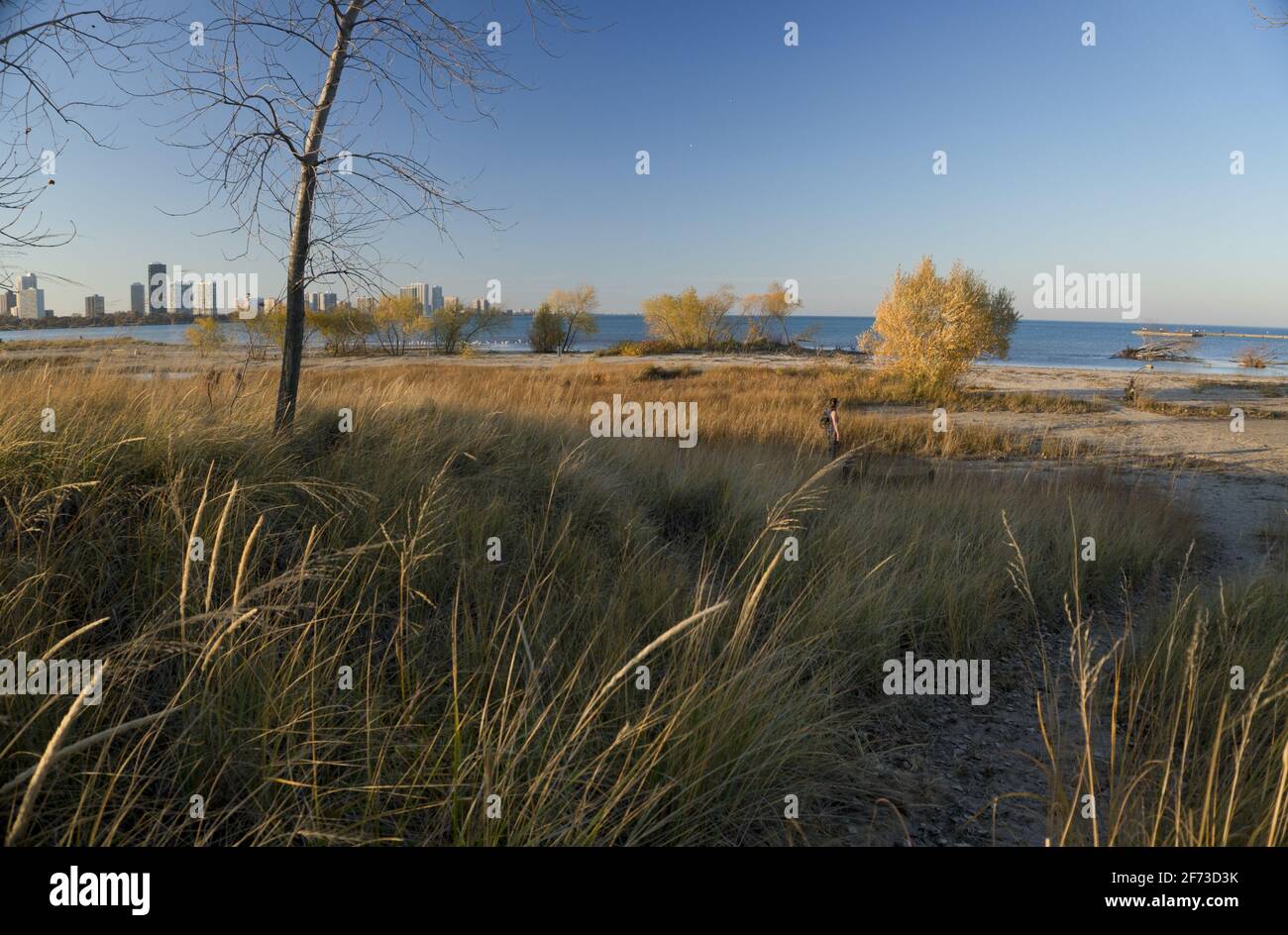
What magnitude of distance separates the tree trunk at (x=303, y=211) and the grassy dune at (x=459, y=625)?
1.28 feet

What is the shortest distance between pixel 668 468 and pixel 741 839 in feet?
15.5

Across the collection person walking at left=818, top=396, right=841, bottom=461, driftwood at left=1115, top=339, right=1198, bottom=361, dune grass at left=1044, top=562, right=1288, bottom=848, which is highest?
driftwood at left=1115, top=339, right=1198, bottom=361

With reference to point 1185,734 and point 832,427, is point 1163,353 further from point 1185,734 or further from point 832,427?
point 1185,734

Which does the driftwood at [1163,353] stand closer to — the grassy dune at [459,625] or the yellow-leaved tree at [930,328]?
the yellow-leaved tree at [930,328]

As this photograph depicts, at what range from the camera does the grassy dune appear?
203 centimetres

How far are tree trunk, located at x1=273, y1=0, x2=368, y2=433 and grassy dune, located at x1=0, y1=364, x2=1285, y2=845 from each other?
0.39 metres

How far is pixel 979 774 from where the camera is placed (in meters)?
2.92

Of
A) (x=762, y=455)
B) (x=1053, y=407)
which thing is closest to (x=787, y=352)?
(x=1053, y=407)

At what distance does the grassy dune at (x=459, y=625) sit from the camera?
2.03 meters

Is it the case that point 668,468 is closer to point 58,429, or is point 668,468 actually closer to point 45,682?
point 58,429

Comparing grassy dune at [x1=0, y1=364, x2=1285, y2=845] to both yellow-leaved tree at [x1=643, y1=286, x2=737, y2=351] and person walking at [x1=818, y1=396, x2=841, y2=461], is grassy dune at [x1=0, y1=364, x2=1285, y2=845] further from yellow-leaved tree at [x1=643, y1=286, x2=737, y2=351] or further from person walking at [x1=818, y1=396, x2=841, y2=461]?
yellow-leaved tree at [x1=643, y1=286, x2=737, y2=351]

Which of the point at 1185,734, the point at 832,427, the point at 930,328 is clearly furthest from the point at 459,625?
the point at 930,328

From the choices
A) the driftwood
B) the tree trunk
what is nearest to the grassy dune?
the tree trunk

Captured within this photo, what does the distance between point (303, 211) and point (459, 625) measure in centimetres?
334
